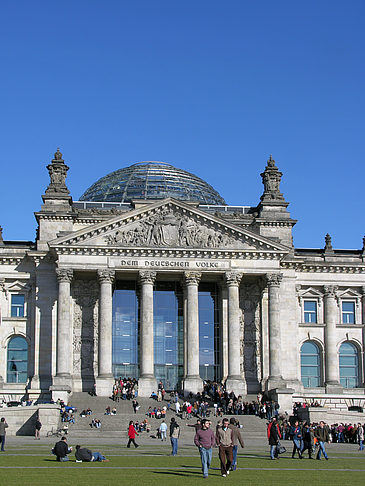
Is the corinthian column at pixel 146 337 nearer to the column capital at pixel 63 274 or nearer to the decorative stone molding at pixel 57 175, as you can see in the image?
the column capital at pixel 63 274

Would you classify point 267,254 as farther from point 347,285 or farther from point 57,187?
point 57,187

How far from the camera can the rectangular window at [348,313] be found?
284 feet

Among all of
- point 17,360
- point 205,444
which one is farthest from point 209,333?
point 205,444

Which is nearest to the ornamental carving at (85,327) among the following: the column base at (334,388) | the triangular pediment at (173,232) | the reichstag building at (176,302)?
Result: the reichstag building at (176,302)

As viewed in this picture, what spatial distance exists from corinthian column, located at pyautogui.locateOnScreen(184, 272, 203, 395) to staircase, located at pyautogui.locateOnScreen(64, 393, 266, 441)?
3920 mm

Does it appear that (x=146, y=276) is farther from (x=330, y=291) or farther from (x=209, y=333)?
(x=330, y=291)

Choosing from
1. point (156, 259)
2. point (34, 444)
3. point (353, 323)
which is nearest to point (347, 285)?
point (353, 323)

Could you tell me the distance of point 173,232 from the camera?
78.5m

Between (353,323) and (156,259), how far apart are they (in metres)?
21.4

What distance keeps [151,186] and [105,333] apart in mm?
23667

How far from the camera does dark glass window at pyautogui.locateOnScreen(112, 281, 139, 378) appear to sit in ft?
261

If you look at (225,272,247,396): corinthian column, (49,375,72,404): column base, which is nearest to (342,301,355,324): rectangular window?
(225,272,247,396): corinthian column

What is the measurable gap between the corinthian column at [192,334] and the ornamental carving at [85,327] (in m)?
8.41

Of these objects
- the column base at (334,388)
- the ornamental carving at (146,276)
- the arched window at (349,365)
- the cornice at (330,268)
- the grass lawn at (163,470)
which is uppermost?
the cornice at (330,268)
